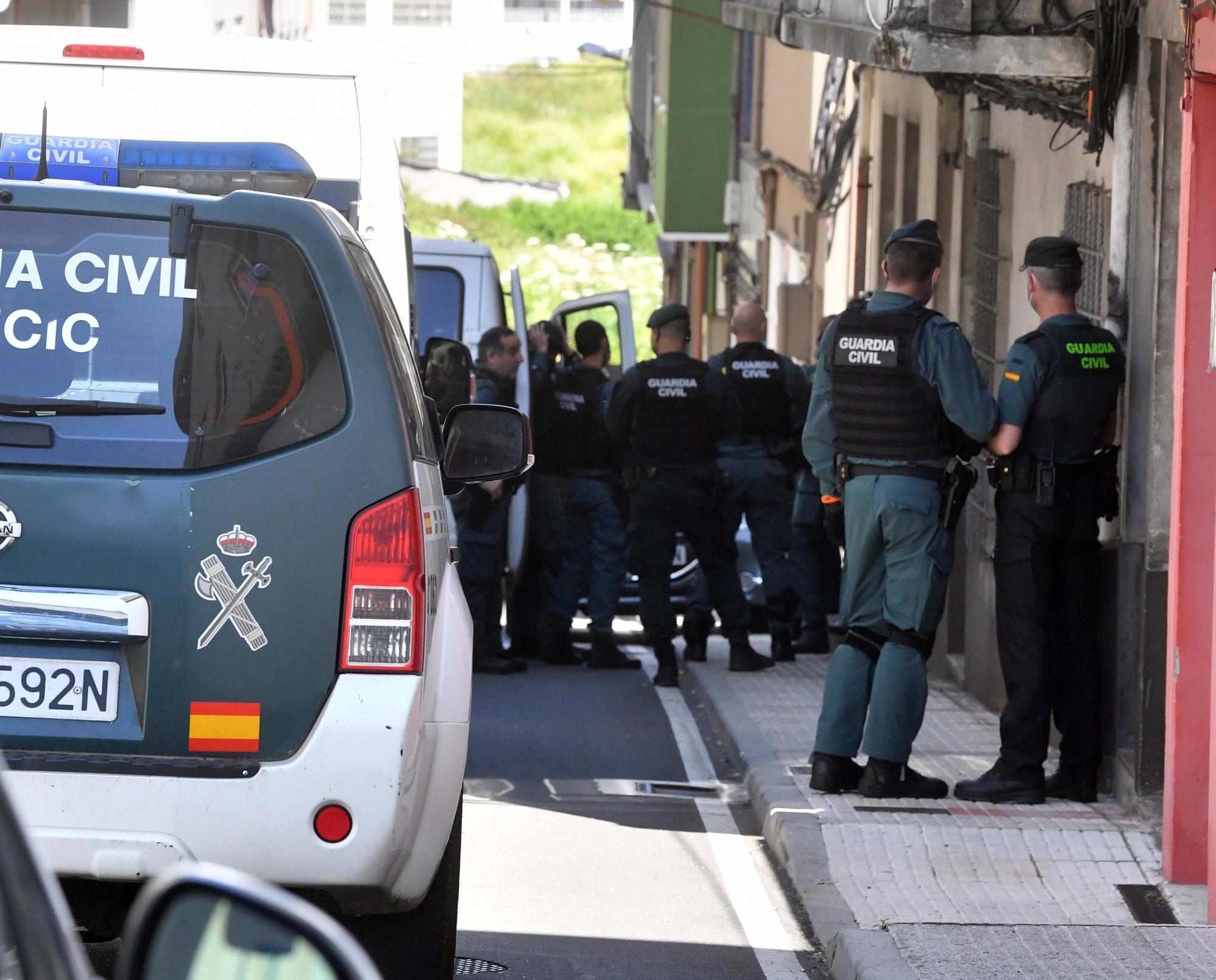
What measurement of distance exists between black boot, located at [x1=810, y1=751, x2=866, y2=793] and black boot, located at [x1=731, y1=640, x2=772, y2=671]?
375 cm

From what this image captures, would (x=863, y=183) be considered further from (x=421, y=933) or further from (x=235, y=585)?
(x=235, y=585)

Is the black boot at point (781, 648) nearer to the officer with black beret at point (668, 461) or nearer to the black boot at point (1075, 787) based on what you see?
the officer with black beret at point (668, 461)

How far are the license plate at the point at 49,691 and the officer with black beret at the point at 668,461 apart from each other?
7281 millimetres

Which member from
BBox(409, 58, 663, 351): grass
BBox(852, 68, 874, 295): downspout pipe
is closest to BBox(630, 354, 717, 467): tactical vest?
BBox(852, 68, 874, 295): downspout pipe

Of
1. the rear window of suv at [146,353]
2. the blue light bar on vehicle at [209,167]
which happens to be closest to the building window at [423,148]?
the blue light bar on vehicle at [209,167]

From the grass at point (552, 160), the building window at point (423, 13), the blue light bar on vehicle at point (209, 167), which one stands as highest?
the building window at point (423, 13)

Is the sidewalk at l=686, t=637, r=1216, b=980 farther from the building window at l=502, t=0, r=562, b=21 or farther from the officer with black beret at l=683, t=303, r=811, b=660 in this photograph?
the building window at l=502, t=0, r=562, b=21

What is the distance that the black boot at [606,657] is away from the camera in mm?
11891

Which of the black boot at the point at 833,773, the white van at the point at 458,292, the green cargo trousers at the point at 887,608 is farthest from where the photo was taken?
the white van at the point at 458,292

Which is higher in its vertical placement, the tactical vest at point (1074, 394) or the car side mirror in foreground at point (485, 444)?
the tactical vest at point (1074, 394)

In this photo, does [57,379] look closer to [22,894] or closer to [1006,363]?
[22,894]

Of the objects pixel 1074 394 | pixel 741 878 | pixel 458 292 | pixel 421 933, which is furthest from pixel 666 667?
pixel 421 933

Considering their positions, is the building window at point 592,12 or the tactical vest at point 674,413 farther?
the building window at point 592,12

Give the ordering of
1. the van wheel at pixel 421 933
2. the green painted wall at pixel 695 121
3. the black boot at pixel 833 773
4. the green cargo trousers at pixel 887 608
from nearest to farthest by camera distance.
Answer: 1. the van wheel at pixel 421 933
2. the green cargo trousers at pixel 887 608
3. the black boot at pixel 833 773
4. the green painted wall at pixel 695 121
